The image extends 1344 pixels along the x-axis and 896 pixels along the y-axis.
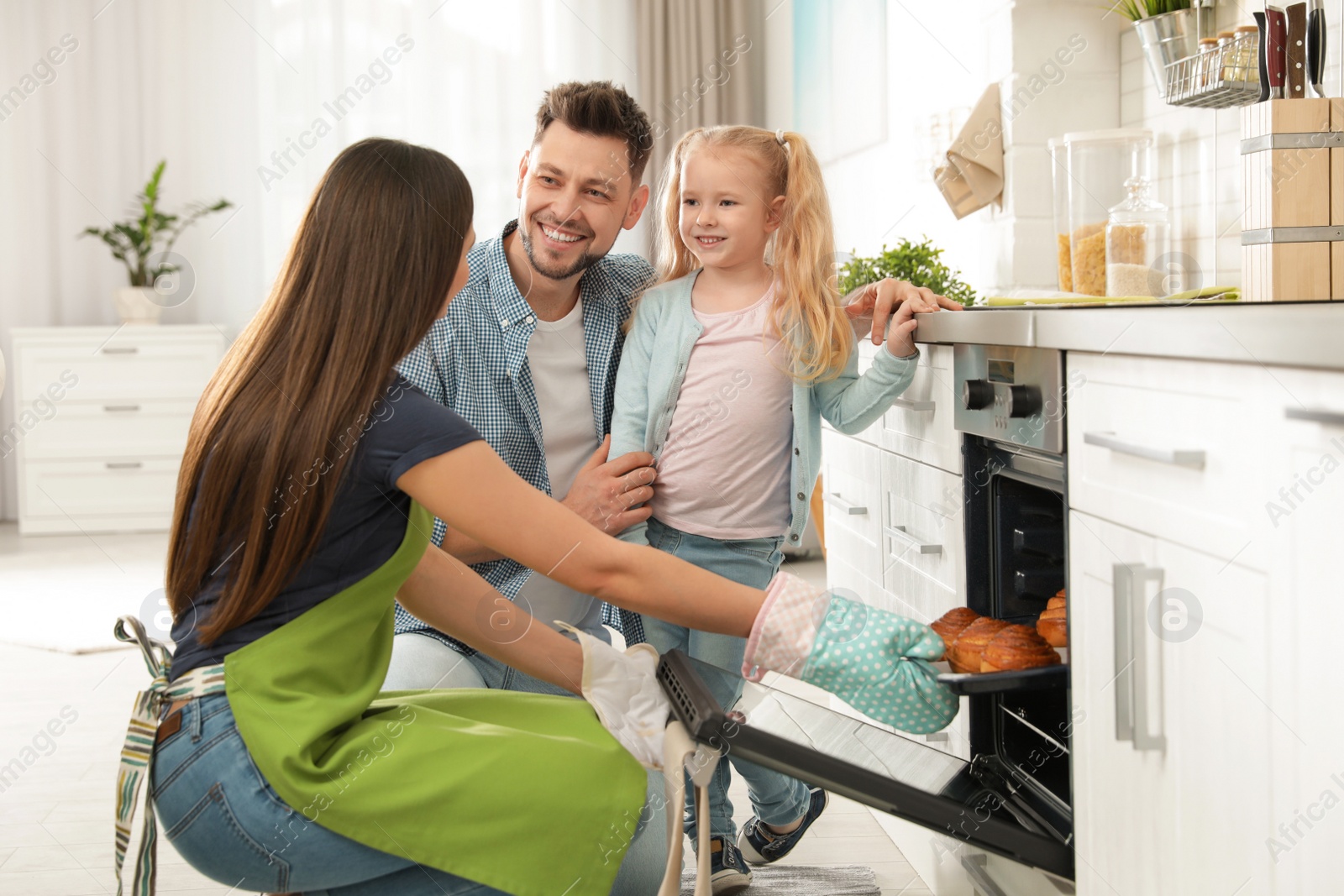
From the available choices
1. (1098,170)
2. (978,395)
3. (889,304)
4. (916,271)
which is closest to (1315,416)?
(978,395)

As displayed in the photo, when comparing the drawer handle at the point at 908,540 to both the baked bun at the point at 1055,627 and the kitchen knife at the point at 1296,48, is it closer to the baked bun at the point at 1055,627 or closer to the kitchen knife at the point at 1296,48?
the baked bun at the point at 1055,627

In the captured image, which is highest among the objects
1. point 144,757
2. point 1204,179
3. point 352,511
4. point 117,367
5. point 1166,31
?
point 1166,31

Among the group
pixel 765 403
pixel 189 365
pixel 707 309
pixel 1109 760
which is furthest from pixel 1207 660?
pixel 189 365

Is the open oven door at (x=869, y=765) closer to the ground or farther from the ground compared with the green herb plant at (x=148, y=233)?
closer to the ground

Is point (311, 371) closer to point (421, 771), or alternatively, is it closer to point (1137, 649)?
point (421, 771)

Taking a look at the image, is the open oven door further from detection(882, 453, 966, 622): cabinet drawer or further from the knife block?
the knife block

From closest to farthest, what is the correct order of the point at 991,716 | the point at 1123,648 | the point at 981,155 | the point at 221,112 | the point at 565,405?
the point at 1123,648
the point at 991,716
the point at 565,405
the point at 981,155
the point at 221,112

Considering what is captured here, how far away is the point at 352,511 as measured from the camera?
3.69 ft

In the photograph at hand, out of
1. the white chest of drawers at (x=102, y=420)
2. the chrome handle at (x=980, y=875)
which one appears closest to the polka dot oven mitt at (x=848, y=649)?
the chrome handle at (x=980, y=875)

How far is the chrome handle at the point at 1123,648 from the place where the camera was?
104cm

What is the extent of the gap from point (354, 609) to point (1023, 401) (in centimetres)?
74

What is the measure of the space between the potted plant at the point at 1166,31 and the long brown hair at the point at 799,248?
63cm

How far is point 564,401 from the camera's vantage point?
6.17 ft

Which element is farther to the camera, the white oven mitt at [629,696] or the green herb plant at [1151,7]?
the green herb plant at [1151,7]
